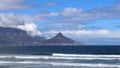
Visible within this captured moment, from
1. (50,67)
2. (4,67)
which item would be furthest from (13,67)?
(50,67)

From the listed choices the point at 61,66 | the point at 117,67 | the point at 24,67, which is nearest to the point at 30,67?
the point at 24,67

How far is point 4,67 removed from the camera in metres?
50.0

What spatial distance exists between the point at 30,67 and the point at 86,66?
7.76 meters

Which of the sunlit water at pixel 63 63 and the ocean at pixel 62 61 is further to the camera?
the ocean at pixel 62 61

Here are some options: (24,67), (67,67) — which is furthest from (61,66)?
(24,67)

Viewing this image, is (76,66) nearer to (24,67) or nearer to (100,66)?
→ (100,66)

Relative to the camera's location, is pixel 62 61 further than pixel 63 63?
Yes

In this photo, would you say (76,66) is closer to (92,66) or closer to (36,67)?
(92,66)

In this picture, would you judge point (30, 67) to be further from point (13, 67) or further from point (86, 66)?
point (86, 66)

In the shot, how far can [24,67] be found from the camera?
49.7m

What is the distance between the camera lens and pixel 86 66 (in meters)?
51.5

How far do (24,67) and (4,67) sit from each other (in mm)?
2699

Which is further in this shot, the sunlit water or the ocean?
the ocean

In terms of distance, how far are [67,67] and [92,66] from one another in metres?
3.79
